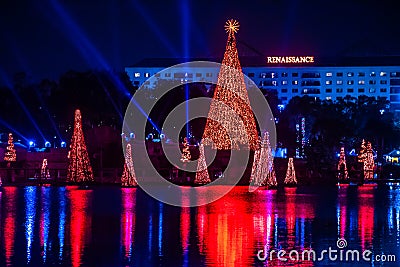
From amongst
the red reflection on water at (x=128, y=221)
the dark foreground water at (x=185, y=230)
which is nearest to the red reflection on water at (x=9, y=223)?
the dark foreground water at (x=185, y=230)

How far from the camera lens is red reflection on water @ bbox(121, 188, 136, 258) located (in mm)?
17516

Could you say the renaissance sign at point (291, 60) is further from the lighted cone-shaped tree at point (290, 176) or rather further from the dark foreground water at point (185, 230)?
the dark foreground water at point (185, 230)

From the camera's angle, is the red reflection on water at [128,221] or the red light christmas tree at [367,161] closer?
the red reflection on water at [128,221]

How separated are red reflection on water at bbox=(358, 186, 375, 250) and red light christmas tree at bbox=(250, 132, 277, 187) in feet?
21.7

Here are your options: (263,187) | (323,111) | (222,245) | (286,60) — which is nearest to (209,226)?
(222,245)

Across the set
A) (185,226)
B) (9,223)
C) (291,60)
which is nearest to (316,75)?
(291,60)

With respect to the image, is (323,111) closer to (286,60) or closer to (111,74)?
(111,74)

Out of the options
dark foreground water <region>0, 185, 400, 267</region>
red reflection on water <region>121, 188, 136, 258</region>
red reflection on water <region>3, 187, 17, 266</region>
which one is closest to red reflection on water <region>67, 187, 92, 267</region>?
dark foreground water <region>0, 185, 400, 267</region>

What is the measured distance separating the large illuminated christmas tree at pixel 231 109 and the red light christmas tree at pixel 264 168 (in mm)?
5664

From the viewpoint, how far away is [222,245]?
17.6m

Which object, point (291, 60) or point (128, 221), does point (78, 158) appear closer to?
point (128, 221)

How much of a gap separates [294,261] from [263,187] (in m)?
26.2

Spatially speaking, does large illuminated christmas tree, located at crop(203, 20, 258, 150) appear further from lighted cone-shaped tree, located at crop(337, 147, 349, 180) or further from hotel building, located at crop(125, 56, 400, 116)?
hotel building, located at crop(125, 56, 400, 116)

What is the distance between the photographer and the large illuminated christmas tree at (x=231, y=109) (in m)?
48.2
